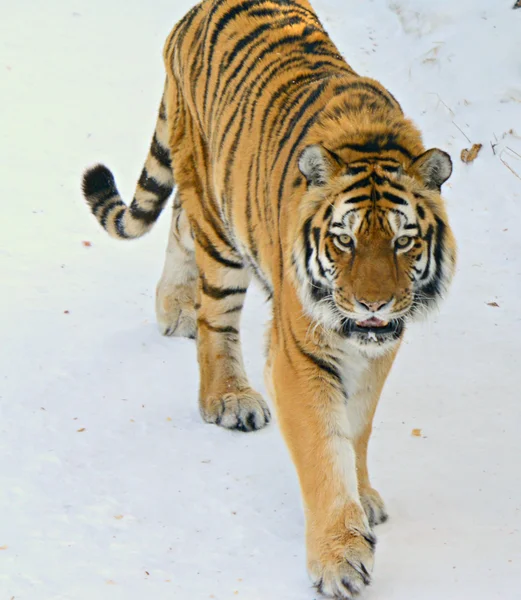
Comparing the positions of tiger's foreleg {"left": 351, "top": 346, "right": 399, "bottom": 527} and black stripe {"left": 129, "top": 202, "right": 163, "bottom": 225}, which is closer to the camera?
tiger's foreleg {"left": 351, "top": 346, "right": 399, "bottom": 527}

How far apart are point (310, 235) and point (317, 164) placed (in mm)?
206

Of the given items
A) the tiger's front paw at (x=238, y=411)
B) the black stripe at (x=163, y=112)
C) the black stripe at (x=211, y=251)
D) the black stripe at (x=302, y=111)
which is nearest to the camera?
the black stripe at (x=302, y=111)

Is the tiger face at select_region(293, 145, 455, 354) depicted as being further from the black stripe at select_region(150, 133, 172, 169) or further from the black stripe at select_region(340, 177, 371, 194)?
the black stripe at select_region(150, 133, 172, 169)

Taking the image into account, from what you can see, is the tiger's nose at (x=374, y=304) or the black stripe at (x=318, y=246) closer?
the tiger's nose at (x=374, y=304)

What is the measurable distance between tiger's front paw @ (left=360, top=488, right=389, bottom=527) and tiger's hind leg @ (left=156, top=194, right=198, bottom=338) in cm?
178

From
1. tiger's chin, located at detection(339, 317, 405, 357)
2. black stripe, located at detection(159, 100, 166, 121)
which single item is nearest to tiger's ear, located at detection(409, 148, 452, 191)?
tiger's chin, located at detection(339, 317, 405, 357)

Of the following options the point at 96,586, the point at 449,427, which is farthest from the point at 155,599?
the point at 449,427

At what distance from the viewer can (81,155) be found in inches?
255

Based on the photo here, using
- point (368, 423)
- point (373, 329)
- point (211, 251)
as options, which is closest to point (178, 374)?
point (211, 251)

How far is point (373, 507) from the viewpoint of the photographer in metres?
3.18

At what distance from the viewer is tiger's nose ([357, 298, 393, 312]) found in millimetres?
2744

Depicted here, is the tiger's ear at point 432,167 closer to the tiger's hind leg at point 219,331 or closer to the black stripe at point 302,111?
the black stripe at point 302,111

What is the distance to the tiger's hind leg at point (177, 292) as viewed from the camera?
477cm

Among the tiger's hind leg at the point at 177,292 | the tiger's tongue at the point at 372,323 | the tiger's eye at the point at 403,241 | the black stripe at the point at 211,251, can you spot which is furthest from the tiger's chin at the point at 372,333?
the tiger's hind leg at the point at 177,292
